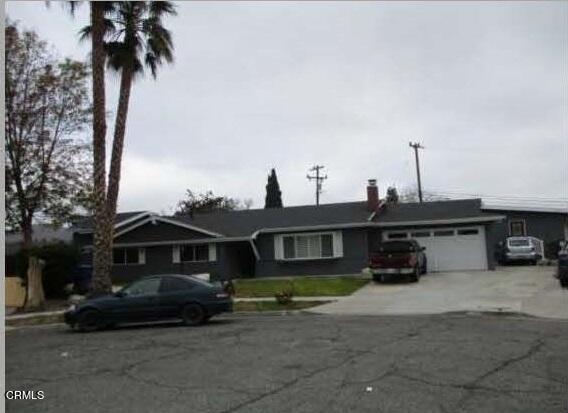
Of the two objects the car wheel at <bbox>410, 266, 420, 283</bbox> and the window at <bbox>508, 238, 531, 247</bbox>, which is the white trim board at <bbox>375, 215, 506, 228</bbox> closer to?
the window at <bbox>508, 238, 531, 247</bbox>

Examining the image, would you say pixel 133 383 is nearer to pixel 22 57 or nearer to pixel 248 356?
pixel 248 356

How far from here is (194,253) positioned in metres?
37.2

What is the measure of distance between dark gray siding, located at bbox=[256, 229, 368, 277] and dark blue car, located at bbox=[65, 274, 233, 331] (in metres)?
16.7

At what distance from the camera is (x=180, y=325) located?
1911cm

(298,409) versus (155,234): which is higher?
(155,234)

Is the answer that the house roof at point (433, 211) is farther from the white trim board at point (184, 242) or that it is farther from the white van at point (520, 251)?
the white trim board at point (184, 242)

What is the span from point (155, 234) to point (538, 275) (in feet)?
62.7

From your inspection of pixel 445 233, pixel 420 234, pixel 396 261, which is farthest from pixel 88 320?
pixel 445 233

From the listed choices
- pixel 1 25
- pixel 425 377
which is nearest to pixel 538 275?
pixel 425 377

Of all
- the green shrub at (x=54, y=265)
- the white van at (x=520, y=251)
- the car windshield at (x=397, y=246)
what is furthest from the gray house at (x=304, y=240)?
the green shrub at (x=54, y=265)

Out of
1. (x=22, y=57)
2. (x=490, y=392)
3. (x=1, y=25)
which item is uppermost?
(x=22, y=57)

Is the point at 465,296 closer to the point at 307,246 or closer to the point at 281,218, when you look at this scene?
the point at 307,246

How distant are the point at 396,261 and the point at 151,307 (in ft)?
45.1

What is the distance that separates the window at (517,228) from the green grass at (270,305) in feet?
79.0
